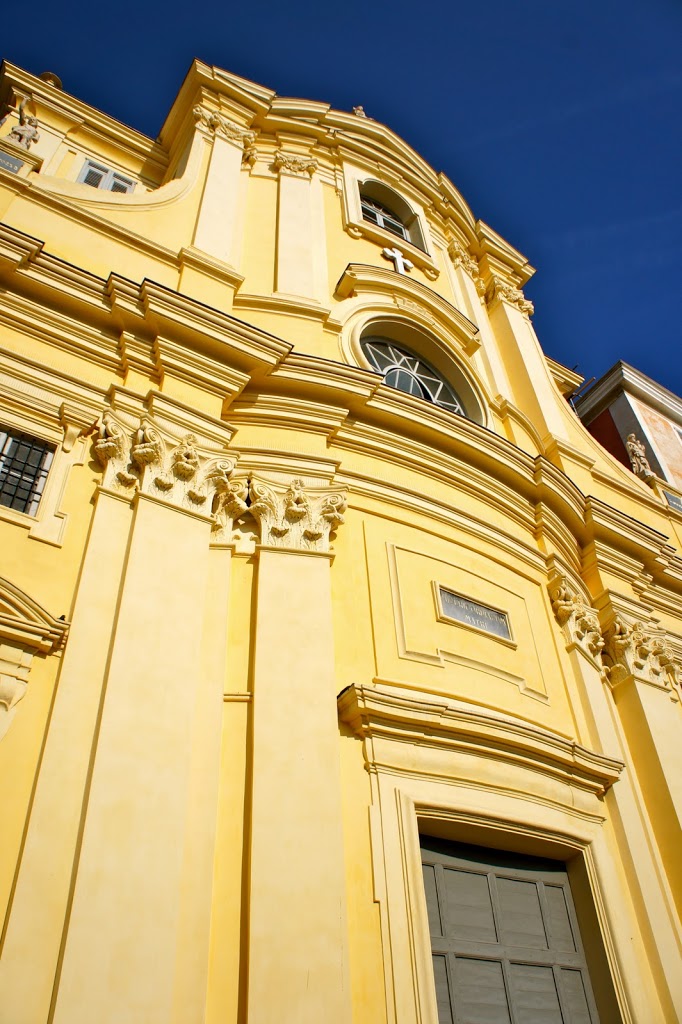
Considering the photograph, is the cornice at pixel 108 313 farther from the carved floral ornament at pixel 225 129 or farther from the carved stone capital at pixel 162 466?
the carved floral ornament at pixel 225 129

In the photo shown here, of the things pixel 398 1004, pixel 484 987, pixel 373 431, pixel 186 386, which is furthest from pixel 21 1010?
pixel 373 431

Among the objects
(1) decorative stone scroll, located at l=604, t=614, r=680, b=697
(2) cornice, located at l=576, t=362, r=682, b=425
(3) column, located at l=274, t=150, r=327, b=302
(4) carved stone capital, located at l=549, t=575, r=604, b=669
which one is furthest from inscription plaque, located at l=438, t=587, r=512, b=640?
(2) cornice, located at l=576, t=362, r=682, b=425

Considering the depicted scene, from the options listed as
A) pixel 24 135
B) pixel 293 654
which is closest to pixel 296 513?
pixel 293 654

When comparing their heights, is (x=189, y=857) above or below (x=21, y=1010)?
above

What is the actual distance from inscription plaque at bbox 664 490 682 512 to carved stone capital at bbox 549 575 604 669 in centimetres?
651

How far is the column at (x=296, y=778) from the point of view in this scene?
18.6ft

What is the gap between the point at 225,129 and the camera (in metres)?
13.5

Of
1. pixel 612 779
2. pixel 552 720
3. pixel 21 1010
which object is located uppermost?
pixel 552 720

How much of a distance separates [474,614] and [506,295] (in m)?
9.15

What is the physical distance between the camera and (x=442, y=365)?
13.2 m

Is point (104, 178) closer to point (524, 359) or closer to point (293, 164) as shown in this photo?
point (293, 164)

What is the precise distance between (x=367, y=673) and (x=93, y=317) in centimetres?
469

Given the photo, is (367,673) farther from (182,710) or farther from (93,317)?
(93,317)

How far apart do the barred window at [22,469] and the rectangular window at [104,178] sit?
25.0 ft
